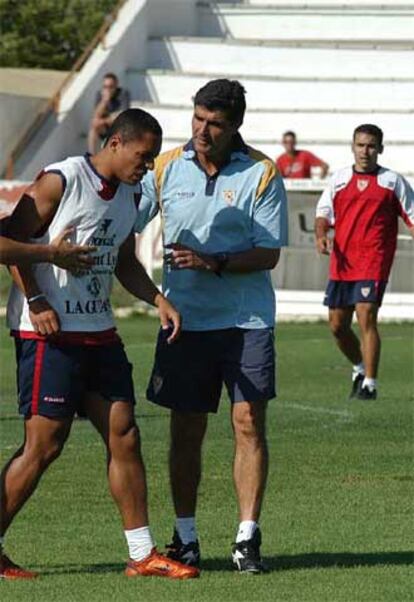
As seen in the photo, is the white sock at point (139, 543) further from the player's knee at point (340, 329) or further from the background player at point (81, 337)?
the player's knee at point (340, 329)

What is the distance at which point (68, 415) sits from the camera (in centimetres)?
845

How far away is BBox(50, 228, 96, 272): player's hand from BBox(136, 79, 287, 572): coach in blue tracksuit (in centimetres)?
61

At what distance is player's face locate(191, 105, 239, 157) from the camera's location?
28.9ft

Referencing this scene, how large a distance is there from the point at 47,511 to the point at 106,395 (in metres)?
2.18

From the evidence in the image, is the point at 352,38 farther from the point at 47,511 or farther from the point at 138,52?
the point at 47,511

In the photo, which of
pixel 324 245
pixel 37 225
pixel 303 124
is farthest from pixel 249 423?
pixel 303 124

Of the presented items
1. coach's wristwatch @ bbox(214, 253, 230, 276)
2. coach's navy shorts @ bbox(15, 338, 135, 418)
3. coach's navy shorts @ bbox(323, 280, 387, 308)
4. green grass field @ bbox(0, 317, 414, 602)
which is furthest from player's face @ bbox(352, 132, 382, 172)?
coach's navy shorts @ bbox(15, 338, 135, 418)

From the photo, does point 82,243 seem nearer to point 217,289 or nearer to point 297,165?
point 217,289

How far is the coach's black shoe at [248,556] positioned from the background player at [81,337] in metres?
0.24

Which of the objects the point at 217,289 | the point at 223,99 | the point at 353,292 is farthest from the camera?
the point at 353,292

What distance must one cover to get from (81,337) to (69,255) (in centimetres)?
44

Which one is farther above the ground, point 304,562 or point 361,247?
point 361,247

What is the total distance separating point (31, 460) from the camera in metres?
8.41

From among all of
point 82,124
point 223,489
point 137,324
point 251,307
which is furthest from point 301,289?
point 251,307
